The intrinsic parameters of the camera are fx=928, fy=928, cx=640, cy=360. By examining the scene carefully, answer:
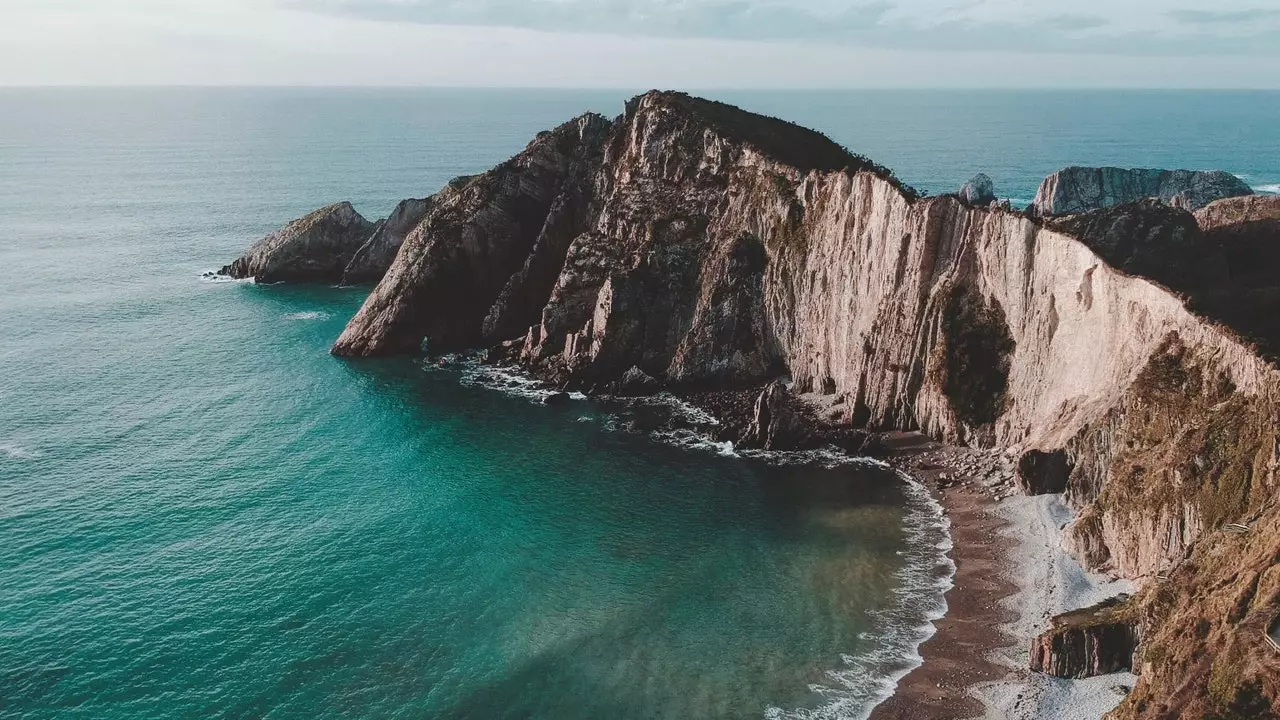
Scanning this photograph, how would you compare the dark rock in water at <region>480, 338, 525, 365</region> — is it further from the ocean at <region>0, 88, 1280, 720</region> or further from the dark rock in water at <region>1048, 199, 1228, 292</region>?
the dark rock in water at <region>1048, 199, 1228, 292</region>

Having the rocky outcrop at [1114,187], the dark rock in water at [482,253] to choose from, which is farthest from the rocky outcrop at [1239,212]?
the dark rock in water at [482,253]

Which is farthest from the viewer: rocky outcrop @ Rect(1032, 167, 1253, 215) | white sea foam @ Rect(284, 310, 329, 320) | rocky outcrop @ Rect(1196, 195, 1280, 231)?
rocky outcrop @ Rect(1032, 167, 1253, 215)

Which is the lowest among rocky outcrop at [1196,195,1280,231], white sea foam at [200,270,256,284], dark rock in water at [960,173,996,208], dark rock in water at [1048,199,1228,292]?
white sea foam at [200,270,256,284]

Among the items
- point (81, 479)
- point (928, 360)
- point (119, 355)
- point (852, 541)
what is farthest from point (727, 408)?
point (119, 355)

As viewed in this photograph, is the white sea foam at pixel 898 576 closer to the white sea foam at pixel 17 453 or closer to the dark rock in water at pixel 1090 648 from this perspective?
the dark rock in water at pixel 1090 648

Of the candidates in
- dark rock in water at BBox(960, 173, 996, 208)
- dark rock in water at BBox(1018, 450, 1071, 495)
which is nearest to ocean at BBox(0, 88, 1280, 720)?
dark rock in water at BBox(1018, 450, 1071, 495)

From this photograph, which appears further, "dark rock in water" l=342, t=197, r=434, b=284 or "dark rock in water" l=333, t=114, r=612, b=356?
"dark rock in water" l=342, t=197, r=434, b=284
